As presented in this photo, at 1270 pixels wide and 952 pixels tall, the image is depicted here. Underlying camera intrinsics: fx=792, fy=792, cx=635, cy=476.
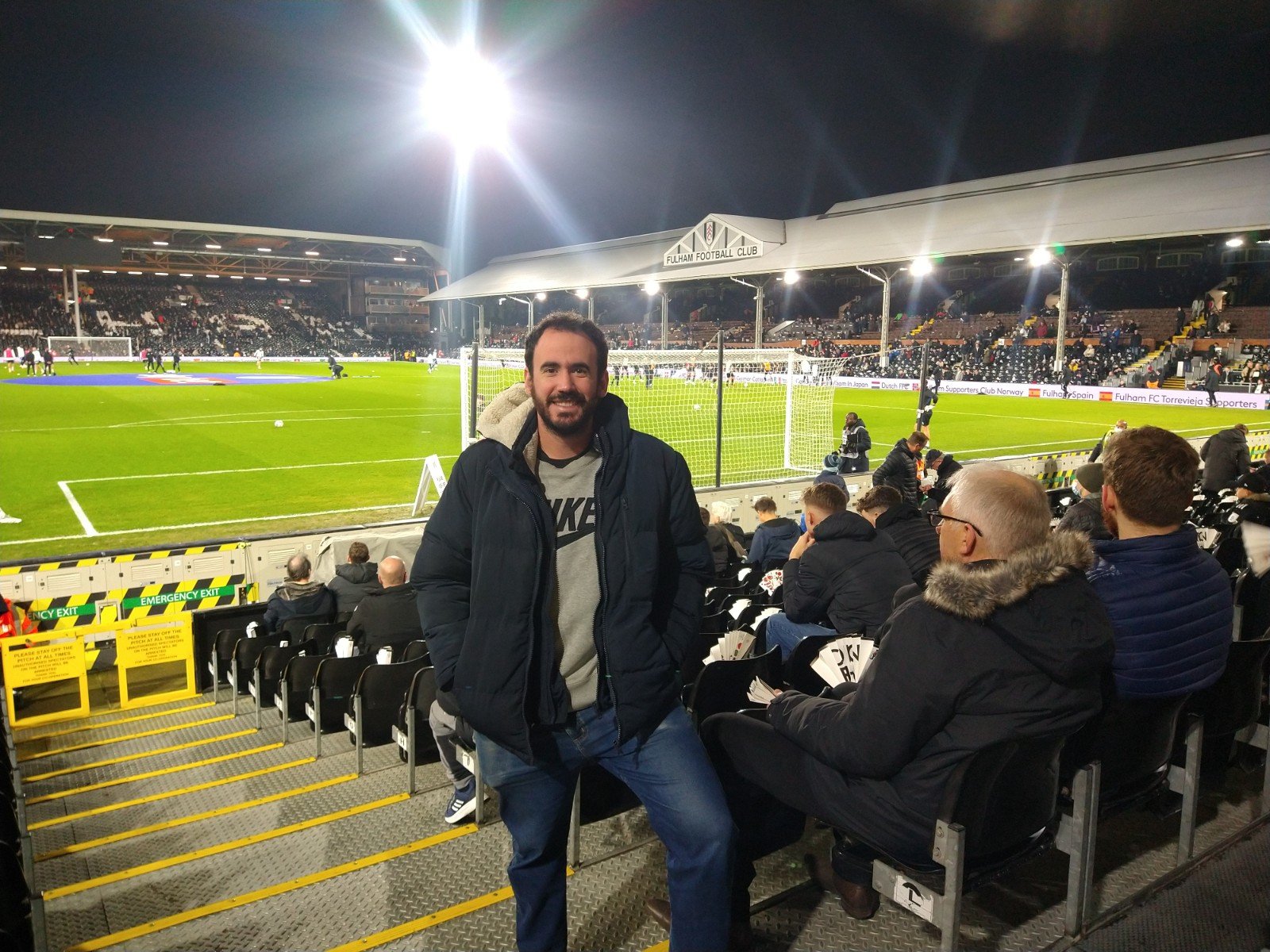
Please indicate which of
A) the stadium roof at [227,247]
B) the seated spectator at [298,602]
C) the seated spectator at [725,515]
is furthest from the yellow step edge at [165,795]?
the stadium roof at [227,247]

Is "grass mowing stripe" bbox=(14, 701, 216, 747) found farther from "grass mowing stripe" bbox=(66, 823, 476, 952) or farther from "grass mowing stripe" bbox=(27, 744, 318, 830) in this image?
"grass mowing stripe" bbox=(66, 823, 476, 952)

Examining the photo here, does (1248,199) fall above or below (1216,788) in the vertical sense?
above

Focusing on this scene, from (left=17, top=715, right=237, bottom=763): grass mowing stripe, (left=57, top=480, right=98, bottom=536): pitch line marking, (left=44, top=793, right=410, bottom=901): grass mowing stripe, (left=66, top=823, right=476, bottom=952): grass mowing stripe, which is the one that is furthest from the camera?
(left=57, top=480, right=98, bottom=536): pitch line marking

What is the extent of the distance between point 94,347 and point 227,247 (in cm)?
1528

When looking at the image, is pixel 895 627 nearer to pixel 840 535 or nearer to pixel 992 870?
pixel 992 870

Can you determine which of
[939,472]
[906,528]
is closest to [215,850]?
[906,528]

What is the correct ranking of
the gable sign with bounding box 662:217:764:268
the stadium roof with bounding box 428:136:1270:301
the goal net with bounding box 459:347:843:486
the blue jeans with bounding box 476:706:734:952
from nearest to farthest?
the blue jeans with bounding box 476:706:734:952, the goal net with bounding box 459:347:843:486, the stadium roof with bounding box 428:136:1270:301, the gable sign with bounding box 662:217:764:268

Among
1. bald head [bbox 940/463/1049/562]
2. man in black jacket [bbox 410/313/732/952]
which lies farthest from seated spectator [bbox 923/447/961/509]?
man in black jacket [bbox 410/313/732/952]

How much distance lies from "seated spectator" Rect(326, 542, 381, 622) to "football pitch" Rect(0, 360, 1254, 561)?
4.85m

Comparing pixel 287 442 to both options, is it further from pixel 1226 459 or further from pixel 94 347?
pixel 94 347

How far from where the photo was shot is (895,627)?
2.02m

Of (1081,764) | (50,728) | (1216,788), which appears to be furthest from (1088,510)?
(50,728)

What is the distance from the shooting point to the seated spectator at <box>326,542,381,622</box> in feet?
21.2

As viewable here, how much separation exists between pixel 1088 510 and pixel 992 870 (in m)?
3.33
